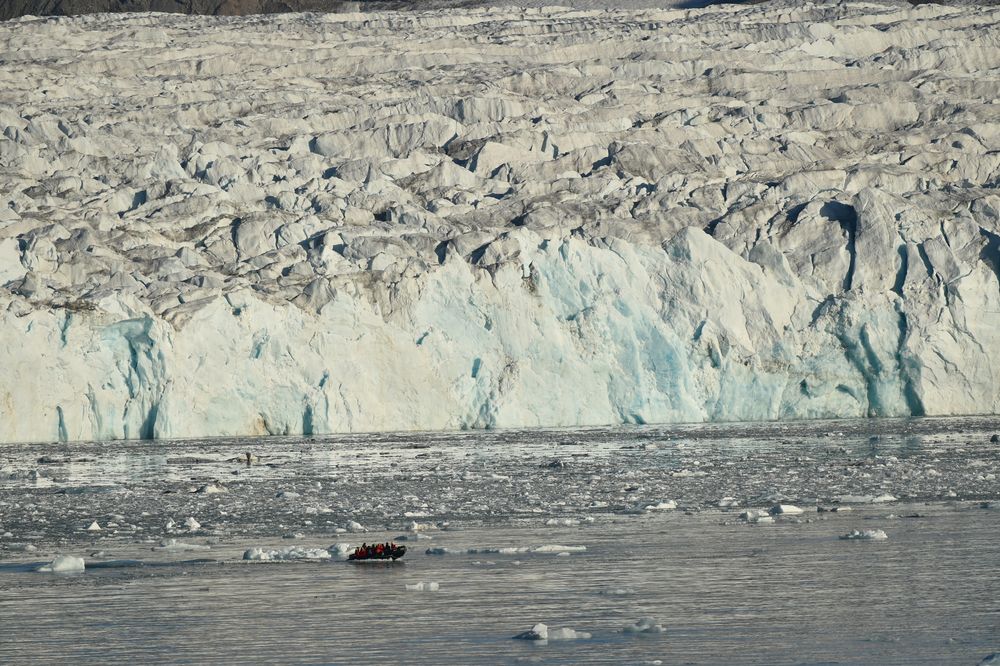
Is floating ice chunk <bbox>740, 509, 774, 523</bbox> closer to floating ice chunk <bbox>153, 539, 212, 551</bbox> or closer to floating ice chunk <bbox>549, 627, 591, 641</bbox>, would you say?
floating ice chunk <bbox>153, 539, 212, 551</bbox>

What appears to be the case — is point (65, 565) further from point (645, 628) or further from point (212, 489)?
point (212, 489)

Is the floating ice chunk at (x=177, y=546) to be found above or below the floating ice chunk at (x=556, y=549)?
below

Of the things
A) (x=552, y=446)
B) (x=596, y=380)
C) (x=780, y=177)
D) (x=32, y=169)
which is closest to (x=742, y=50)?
(x=780, y=177)

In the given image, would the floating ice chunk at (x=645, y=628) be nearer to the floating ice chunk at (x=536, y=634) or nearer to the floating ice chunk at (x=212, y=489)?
the floating ice chunk at (x=536, y=634)

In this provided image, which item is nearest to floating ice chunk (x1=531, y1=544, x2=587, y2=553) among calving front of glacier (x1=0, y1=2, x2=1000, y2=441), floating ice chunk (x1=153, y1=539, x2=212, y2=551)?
floating ice chunk (x1=153, y1=539, x2=212, y2=551)

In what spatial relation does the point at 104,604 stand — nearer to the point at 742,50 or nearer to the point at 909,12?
the point at 742,50

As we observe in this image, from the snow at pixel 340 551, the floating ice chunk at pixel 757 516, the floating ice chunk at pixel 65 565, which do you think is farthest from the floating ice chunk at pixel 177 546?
the floating ice chunk at pixel 757 516
